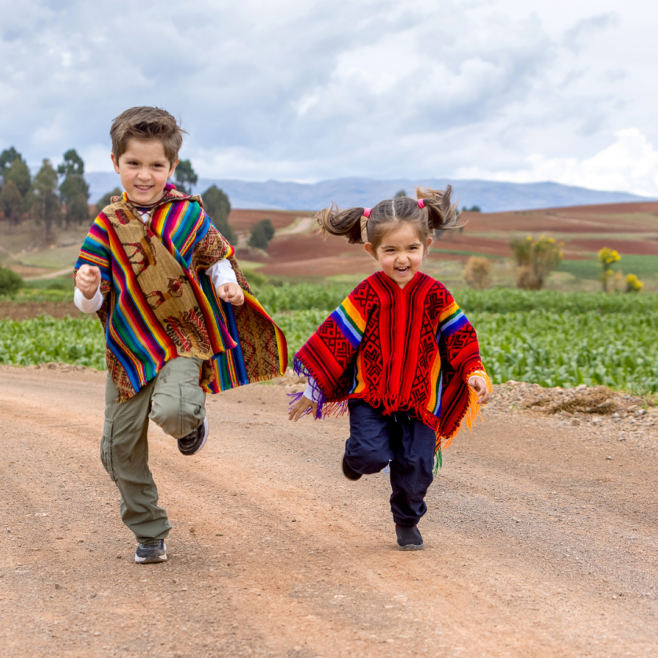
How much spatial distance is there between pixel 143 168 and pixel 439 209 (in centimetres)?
151

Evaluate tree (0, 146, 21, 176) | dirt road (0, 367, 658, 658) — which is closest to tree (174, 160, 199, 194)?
tree (0, 146, 21, 176)

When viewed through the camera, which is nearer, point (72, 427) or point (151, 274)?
point (151, 274)

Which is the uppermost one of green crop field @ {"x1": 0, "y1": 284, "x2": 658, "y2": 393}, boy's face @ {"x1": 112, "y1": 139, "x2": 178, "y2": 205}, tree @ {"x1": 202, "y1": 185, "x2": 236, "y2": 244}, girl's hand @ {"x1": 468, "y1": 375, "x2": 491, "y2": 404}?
tree @ {"x1": 202, "y1": 185, "x2": 236, "y2": 244}

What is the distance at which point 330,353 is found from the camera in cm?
390

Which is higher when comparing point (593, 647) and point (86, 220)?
point (86, 220)

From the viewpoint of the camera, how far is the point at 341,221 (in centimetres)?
401

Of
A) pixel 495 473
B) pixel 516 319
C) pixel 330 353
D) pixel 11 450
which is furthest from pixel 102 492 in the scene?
pixel 516 319

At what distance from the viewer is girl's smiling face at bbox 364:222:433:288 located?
3.70 meters

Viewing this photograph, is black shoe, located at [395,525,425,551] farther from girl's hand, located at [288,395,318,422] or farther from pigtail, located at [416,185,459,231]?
pigtail, located at [416,185,459,231]

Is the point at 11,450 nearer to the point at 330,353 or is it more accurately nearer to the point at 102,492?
the point at 102,492

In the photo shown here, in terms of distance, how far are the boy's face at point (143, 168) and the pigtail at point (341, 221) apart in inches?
35.4

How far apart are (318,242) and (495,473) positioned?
7092 centimetres

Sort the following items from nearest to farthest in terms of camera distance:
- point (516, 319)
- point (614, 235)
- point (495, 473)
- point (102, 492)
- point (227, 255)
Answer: point (227, 255), point (102, 492), point (495, 473), point (516, 319), point (614, 235)

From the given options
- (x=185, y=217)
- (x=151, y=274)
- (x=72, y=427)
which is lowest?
(x=72, y=427)
